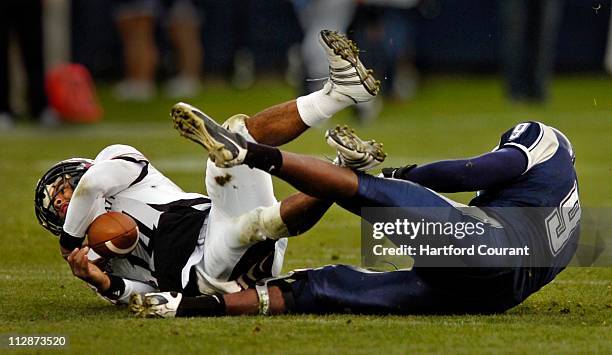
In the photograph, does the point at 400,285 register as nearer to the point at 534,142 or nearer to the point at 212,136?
the point at 534,142

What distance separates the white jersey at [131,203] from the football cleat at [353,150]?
810mm

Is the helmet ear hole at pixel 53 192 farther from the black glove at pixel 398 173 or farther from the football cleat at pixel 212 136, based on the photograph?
the black glove at pixel 398 173

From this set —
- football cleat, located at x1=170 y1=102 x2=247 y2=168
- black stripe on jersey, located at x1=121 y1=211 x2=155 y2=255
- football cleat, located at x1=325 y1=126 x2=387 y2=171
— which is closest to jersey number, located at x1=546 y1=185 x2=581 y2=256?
football cleat, located at x1=325 y1=126 x2=387 y2=171

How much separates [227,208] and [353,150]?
707 millimetres

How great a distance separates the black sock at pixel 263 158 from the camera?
507 centimetres

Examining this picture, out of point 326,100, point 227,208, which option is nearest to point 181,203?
point 227,208

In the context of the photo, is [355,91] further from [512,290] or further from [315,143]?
[315,143]

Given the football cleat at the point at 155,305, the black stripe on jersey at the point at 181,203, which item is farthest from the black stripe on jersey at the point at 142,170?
the football cleat at the point at 155,305

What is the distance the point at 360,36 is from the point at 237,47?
4319 mm

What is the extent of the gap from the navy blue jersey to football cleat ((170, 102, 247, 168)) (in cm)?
113

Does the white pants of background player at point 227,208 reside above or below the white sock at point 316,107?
below

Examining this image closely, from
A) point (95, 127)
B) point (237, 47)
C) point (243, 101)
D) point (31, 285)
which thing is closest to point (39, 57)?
point (95, 127)

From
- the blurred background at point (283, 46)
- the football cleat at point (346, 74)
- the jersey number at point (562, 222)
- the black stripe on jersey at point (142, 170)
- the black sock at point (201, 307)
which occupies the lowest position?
the blurred background at point (283, 46)

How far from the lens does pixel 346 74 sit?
5.63 meters
